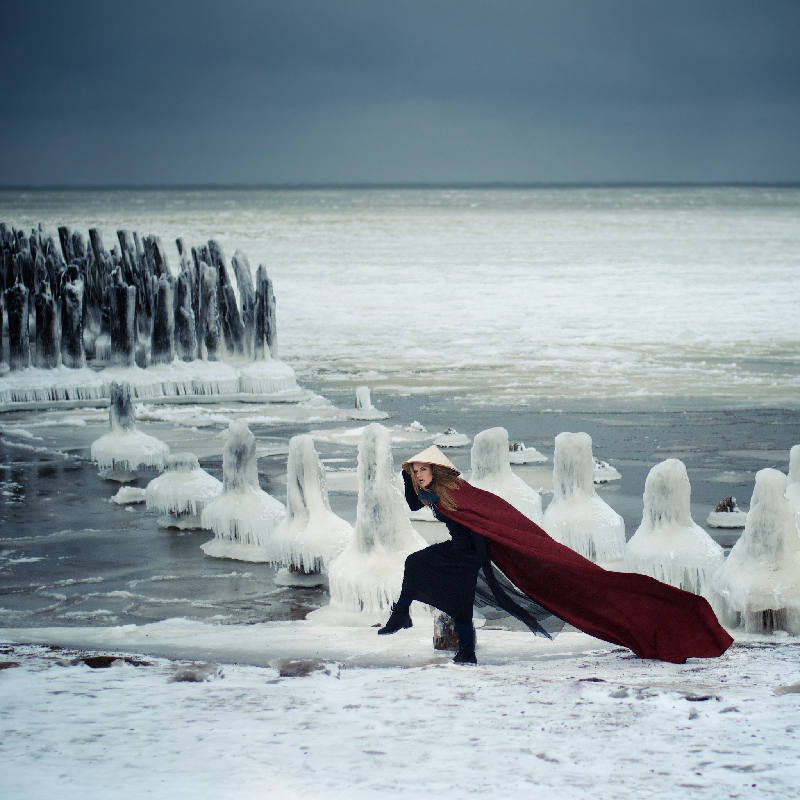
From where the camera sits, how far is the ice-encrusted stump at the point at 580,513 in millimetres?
7695

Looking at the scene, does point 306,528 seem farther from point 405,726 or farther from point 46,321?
point 46,321

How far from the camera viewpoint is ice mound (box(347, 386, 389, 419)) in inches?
550

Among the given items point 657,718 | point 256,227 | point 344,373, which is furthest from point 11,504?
point 256,227

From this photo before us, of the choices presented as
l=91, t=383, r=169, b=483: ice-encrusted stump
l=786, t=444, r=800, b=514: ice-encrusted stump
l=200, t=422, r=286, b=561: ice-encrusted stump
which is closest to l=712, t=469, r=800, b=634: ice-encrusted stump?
l=786, t=444, r=800, b=514: ice-encrusted stump

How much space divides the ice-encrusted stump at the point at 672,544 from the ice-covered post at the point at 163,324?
32.9ft

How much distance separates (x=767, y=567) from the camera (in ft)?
20.9

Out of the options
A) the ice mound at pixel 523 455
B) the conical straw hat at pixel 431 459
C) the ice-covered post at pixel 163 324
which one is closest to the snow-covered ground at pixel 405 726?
the conical straw hat at pixel 431 459

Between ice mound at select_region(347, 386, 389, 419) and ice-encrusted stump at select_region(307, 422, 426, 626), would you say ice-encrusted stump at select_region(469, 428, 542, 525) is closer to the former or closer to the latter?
ice-encrusted stump at select_region(307, 422, 426, 626)

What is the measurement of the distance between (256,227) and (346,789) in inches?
2766

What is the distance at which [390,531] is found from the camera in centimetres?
713

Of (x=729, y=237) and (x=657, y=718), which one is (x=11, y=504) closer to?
(x=657, y=718)

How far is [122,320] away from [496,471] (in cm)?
889

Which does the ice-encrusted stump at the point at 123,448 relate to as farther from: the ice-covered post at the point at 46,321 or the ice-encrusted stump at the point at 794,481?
the ice-encrusted stump at the point at 794,481

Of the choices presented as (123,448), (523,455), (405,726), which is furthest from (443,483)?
(123,448)
